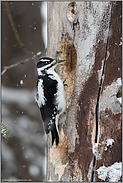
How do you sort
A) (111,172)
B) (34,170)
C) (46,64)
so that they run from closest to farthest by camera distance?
(111,172) < (46,64) < (34,170)

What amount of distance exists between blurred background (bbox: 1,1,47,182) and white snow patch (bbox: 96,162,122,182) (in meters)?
1.32

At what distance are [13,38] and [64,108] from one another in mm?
1468

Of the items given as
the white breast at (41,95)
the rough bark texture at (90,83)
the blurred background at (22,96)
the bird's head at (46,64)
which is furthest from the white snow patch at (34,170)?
the bird's head at (46,64)

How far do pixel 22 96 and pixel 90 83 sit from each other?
63.0 inches

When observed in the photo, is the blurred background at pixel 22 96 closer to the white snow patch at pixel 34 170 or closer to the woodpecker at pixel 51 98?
the white snow patch at pixel 34 170

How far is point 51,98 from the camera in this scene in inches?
55.0

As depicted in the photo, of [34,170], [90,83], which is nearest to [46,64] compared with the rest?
[90,83]

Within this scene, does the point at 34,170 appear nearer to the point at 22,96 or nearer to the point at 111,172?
the point at 22,96

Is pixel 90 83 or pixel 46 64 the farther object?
pixel 46 64

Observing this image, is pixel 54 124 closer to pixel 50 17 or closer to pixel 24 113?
pixel 50 17

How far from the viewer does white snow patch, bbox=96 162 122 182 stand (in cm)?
116

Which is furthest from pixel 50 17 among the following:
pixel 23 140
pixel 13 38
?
pixel 23 140

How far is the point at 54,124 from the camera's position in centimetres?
141

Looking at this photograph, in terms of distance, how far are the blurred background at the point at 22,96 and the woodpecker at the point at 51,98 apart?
1000 millimetres
